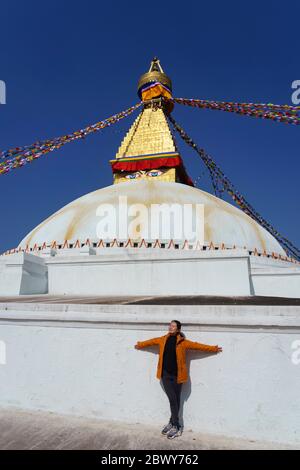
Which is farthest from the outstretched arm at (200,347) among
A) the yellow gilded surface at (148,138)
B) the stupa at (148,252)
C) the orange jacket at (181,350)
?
the yellow gilded surface at (148,138)

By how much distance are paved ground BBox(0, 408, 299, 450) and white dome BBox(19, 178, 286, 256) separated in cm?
710

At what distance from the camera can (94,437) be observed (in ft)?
9.85

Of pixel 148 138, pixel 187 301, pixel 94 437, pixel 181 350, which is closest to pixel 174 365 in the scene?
pixel 181 350

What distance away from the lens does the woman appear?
10.1 feet

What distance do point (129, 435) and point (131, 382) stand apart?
1.64 feet

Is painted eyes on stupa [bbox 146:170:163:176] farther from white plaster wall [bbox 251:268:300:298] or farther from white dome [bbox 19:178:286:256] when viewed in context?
white plaster wall [bbox 251:268:300:298]

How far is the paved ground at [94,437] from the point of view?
2816mm

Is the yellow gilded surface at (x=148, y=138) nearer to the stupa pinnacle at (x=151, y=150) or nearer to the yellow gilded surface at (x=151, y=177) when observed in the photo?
the stupa pinnacle at (x=151, y=150)

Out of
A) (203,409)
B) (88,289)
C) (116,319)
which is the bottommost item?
(203,409)

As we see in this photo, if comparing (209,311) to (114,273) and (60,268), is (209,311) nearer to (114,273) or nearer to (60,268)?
(114,273)

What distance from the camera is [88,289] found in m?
8.80

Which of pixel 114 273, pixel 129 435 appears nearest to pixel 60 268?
pixel 114 273

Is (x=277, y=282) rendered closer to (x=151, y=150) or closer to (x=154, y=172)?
(x=154, y=172)

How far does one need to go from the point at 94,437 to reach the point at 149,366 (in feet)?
2.69
